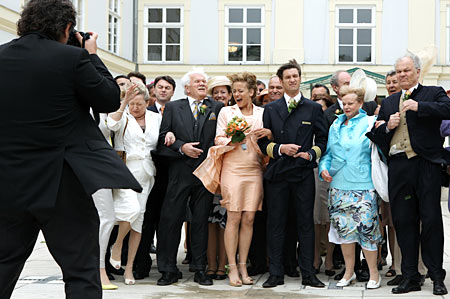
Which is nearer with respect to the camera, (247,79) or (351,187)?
(351,187)

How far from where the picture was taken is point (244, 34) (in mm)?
25484

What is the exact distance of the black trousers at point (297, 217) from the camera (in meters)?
6.30

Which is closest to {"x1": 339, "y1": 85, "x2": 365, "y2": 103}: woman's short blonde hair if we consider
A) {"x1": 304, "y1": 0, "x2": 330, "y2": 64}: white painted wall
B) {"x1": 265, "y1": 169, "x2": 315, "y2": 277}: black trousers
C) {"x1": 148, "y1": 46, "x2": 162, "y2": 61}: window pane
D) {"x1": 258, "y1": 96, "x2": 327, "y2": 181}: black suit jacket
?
{"x1": 258, "y1": 96, "x2": 327, "y2": 181}: black suit jacket

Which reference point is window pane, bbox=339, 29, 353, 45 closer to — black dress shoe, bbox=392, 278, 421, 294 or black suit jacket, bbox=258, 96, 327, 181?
black suit jacket, bbox=258, 96, 327, 181

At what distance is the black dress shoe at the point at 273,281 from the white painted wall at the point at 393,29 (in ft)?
64.4

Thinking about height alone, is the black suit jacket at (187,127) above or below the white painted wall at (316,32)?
below

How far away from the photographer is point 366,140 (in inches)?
245

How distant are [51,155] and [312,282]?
3541mm

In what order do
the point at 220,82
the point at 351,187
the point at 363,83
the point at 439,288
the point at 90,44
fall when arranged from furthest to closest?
1. the point at 220,82
2. the point at 363,83
3. the point at 351,187
4. the point at 439,288
5. the point at 90,44

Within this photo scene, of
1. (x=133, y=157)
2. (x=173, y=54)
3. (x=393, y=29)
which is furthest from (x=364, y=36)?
(x=133, y=157)

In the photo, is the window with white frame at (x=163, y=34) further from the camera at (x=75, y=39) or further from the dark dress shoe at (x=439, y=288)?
the camera at (x=75, y=39)

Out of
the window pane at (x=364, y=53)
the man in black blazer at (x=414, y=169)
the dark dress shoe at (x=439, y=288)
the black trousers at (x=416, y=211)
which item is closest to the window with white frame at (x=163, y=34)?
the window pane at (x=364, y=53)

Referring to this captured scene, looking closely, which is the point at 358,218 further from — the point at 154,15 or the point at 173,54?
the point at 154,15

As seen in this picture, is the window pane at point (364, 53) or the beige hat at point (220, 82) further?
the window pane at point (364, 53)
